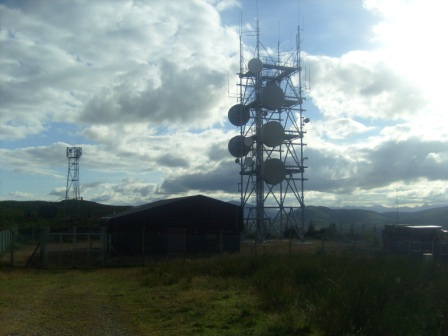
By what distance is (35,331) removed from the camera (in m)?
12.5

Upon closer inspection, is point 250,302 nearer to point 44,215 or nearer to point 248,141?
point 248,141

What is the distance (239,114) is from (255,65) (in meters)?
5.13

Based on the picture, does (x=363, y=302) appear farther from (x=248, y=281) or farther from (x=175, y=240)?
(x=175, y=240)

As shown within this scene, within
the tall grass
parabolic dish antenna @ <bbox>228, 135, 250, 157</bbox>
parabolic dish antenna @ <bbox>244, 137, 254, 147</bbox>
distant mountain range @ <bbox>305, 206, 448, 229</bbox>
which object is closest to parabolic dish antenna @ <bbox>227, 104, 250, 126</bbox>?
parabolic dish antenna @ <bbox>228, 135, 250, 157</bbox>

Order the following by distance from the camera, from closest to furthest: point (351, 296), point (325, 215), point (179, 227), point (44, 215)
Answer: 1. point (351, 296)
2. point (179, 227)
3. point (44, 215)
4. point (325, 215)

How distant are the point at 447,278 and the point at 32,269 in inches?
833

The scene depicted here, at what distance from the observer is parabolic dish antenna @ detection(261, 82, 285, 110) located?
44.4 meters

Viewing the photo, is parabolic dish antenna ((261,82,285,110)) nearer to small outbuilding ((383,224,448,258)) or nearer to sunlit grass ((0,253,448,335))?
small outbuilding ((383,224,448,258))

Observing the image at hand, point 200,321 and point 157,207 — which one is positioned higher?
point 157,207

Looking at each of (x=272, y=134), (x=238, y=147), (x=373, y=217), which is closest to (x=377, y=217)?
(x=373, y=217)

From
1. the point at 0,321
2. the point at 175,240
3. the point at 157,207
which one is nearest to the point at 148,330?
the point at 0,321

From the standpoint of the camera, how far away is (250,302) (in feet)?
50.3

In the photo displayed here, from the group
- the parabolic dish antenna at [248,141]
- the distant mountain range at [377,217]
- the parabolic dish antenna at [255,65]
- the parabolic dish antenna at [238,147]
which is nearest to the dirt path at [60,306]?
the parabolic dish antenna at [248,141]

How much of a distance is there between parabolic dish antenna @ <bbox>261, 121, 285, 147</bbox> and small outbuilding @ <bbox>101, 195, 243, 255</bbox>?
6.08 meters
